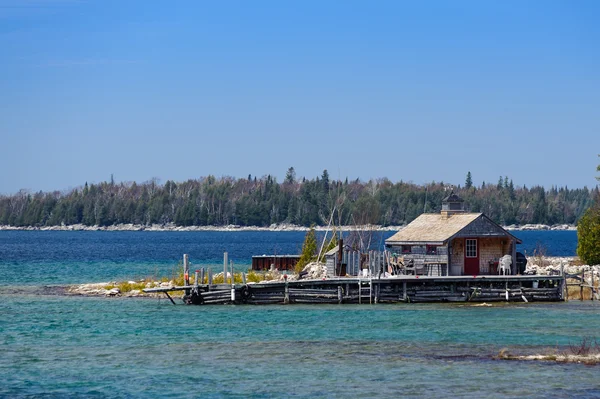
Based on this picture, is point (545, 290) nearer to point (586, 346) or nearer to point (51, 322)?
point (586, 346)

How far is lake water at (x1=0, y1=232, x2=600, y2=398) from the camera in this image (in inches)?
1145

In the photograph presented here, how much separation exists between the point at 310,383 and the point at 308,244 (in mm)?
39684

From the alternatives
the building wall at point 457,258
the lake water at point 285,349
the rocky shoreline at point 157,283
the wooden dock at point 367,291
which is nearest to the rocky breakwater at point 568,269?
the rocky shoreline at point 157,283

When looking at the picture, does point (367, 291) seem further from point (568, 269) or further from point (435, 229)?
point (568, 269)

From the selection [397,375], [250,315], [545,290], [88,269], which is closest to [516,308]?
[545,290]

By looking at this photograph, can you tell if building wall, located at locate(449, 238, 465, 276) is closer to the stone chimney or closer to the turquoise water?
the stone chimney

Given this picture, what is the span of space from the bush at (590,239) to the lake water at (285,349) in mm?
14064

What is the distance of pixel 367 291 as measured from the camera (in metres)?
52.7

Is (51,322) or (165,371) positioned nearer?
(165,371)

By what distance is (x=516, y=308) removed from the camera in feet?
163

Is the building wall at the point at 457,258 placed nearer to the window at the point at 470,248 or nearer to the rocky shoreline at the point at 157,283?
the window at the point at 470,248

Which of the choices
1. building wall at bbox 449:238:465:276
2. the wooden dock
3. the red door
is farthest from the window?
the wooden dock

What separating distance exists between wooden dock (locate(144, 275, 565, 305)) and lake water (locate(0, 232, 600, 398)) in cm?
146

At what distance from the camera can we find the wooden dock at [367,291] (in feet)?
171
